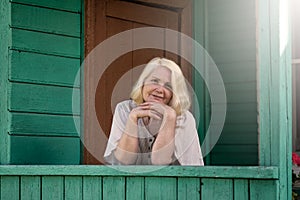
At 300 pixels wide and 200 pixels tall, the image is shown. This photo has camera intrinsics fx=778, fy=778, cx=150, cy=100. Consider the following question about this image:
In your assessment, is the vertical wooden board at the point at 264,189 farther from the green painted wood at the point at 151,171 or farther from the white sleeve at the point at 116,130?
the white sleeve at the point at 116,130

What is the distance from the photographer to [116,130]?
4.50 metres

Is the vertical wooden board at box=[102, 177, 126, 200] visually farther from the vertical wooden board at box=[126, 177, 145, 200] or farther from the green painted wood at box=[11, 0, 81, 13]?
the green painted wood at box=[11, 0, 81, 13]

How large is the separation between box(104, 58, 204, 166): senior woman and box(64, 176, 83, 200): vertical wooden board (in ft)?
Result: 1.12

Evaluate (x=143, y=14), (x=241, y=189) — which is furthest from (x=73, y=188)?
(x=143, y=14)

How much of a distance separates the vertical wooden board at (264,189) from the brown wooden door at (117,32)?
5.92 feet

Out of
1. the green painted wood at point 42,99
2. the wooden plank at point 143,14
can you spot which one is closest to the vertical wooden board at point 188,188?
the green painted wood at point 42,99

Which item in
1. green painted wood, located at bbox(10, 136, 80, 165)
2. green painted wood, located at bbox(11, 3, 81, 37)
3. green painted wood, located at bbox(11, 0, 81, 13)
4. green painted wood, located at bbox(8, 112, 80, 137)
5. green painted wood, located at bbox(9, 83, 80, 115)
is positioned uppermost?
green painted wood, located at bbox(11, 0, 81, 13)

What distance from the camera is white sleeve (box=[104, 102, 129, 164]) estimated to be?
4.40m

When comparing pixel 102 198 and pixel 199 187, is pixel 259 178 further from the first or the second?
pixel 102 198

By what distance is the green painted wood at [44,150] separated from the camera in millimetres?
4812

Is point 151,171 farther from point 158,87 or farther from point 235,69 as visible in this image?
point 235,69

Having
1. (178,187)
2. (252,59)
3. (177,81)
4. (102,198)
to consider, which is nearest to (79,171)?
(102,198)

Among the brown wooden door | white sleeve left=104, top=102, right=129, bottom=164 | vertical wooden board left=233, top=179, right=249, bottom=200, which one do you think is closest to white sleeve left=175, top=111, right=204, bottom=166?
white sleeve left=104, top=102, right=129, bottom=164

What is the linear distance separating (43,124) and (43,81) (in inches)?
10.9
